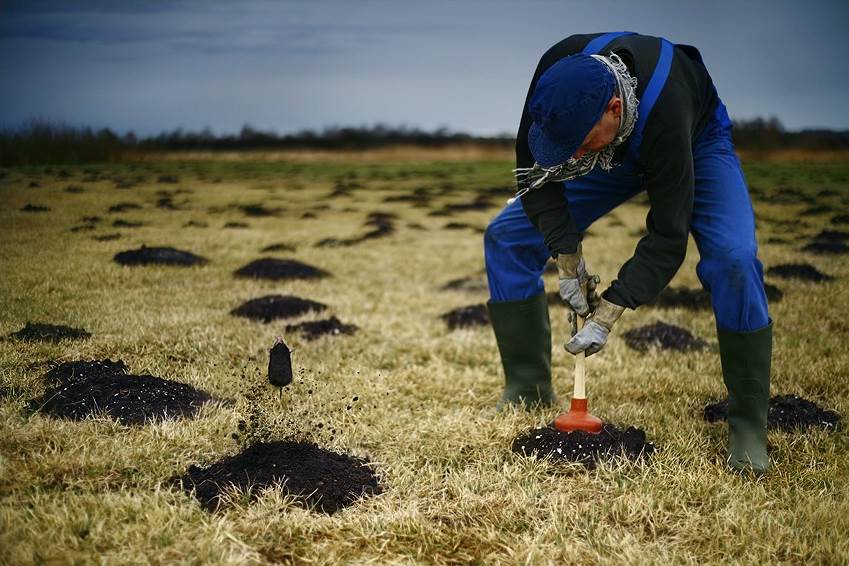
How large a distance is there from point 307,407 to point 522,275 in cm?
157

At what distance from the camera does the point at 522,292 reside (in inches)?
172

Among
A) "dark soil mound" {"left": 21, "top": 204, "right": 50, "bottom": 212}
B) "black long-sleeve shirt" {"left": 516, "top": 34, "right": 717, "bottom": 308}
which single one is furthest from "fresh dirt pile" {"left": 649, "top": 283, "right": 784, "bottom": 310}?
"dark soil mound" {"left": 21, "top": 204, "right": 50, "bottom": 212}

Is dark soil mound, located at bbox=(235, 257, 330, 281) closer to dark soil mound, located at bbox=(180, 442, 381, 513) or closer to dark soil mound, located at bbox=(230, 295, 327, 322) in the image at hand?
dark soil mound, located at bbox=(230, 295, 327, 322)

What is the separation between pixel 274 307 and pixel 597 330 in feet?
14.2

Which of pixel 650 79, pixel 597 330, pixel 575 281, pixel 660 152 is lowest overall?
pixel 597 330

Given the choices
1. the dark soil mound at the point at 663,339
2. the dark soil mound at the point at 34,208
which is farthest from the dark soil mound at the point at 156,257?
the dark soil mound at the point at 663,339

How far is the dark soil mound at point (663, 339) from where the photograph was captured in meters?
6.14

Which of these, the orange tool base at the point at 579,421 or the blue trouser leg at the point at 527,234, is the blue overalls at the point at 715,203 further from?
the orange tool base at the point at 579,421

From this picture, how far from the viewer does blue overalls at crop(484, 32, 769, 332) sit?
11.1 feet

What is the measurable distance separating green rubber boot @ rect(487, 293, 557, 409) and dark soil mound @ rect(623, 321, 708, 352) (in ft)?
6.46

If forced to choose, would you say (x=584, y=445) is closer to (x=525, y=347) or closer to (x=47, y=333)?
(x=525, y=347)

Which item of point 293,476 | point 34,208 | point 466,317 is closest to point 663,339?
point 466,317

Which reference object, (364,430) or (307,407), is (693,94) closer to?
(364,430)

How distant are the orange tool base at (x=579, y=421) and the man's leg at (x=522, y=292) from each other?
0.61 meters
